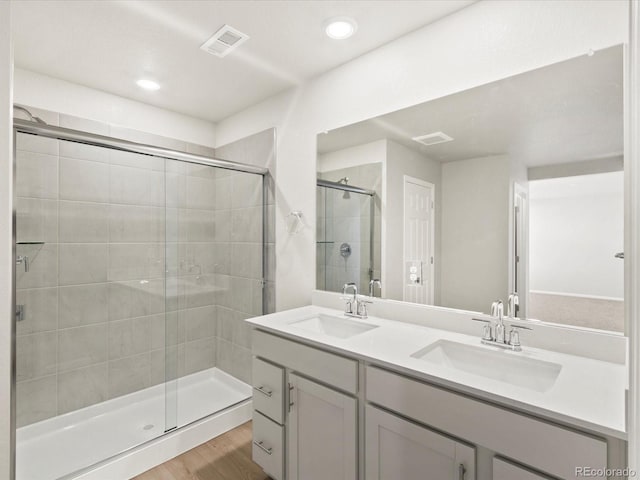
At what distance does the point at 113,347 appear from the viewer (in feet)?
8.41

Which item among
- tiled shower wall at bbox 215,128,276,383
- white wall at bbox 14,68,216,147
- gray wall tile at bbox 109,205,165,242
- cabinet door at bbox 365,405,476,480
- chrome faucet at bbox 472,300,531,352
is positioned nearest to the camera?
cabinet door at bbox 365,405,476,480

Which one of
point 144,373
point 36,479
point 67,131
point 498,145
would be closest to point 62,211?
point 67,131

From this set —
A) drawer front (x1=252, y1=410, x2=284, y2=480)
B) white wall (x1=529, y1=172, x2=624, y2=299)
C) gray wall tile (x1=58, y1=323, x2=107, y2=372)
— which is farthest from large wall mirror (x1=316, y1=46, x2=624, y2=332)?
gray wall tile (x1=58, y1=323, x2=107, y2=372)

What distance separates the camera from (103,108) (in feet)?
8.55

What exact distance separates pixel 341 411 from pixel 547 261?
1.10 m

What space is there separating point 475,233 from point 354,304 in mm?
812

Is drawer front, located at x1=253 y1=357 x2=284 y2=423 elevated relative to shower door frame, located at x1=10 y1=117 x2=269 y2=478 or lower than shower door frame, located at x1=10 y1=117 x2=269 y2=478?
lower

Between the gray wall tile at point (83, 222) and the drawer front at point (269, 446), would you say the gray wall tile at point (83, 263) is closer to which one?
the gray wall tile at point (83, 222)

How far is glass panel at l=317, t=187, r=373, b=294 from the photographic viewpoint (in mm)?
2121

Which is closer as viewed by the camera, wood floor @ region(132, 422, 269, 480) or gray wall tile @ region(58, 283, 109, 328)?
wood floor @ region(132, 422, 269, 480)

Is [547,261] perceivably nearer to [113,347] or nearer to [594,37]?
[594,37]

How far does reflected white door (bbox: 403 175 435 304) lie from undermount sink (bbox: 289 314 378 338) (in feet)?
0.99

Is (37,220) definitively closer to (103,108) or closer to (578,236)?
(103,108)

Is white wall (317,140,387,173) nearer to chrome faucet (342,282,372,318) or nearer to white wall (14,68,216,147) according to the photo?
chrome faucet (342,282,372,318)
